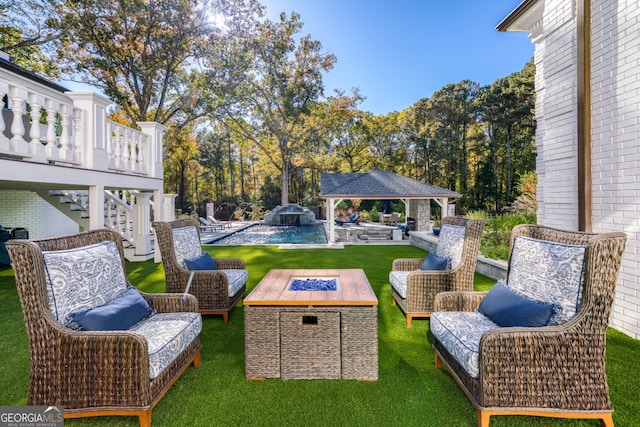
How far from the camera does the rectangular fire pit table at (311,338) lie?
2.51 metres

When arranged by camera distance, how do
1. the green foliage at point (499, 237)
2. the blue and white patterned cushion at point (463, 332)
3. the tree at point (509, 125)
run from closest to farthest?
the blue and white patterned cushion at point (463, 332), the green foliage at point (499, 237), the tree at point (509, 125)

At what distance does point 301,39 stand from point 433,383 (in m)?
23.1

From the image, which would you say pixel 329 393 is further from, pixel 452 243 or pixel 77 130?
pixel 77 130

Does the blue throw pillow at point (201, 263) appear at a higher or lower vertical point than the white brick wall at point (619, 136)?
lower

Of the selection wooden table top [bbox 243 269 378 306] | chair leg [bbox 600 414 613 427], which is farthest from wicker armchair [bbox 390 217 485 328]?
chair leg [bbox 600 414 613 427]

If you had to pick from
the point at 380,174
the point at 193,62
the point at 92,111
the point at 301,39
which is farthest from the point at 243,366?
the point at 301,39

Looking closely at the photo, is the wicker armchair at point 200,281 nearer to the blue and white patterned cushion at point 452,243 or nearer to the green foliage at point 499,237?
the blue and white patterned cushion at point 452,243

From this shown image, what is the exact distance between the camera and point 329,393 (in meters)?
2.39

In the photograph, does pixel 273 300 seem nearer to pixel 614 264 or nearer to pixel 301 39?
pixel 614 264

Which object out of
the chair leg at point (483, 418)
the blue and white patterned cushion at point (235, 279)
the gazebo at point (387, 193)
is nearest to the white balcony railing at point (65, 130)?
the blue and white patterned cushion at point (235, 279)

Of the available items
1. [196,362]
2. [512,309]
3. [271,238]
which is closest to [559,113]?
[512,309]

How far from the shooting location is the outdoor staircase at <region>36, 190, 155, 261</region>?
7328 millimetres

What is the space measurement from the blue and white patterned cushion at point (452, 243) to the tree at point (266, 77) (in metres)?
14.7

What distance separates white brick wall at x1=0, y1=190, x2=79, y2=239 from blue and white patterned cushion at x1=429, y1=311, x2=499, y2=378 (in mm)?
11602
